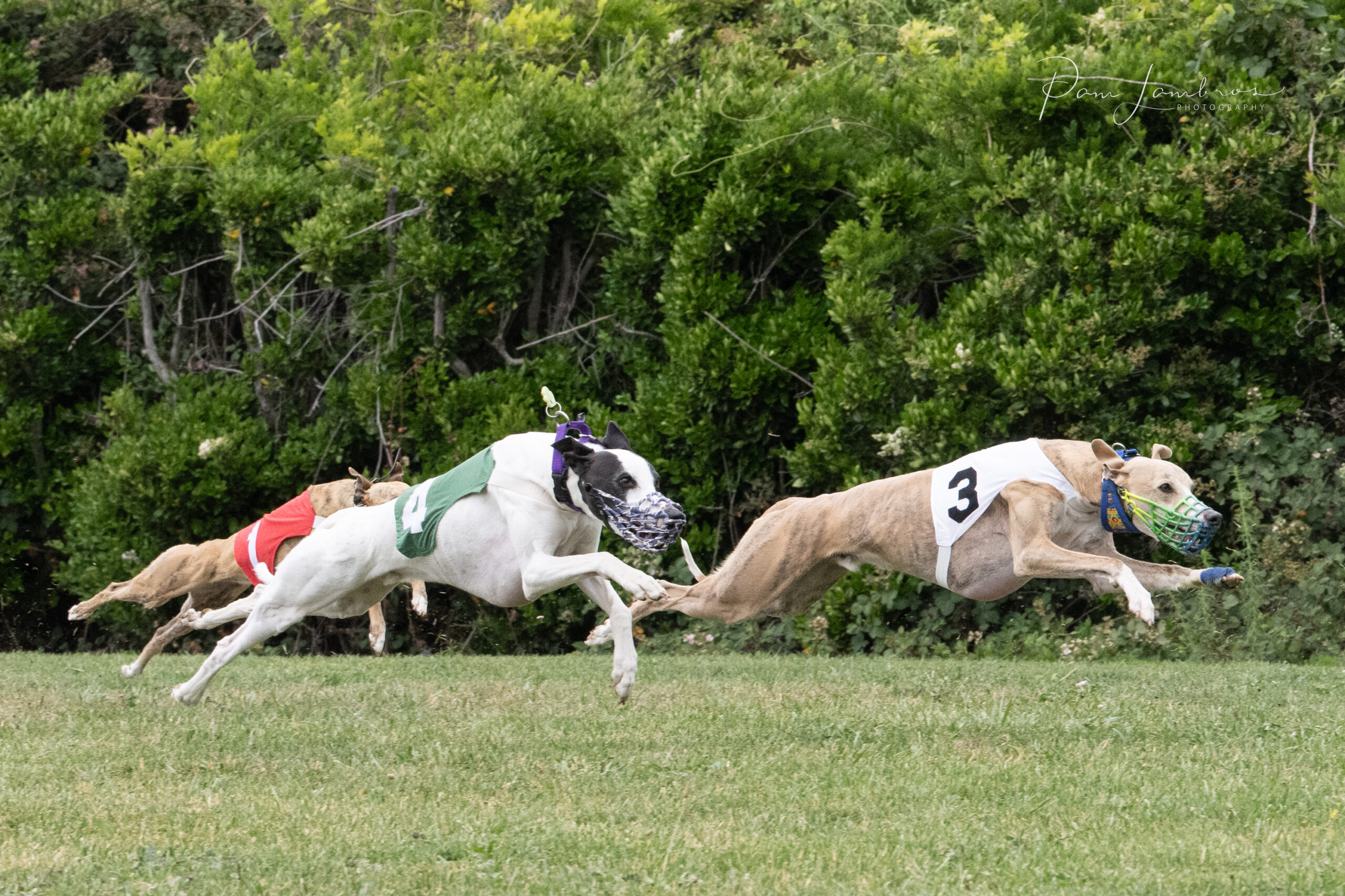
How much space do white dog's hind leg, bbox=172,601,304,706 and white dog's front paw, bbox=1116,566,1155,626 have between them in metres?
3.55

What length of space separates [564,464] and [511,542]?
49cm

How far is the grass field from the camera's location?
372 cm

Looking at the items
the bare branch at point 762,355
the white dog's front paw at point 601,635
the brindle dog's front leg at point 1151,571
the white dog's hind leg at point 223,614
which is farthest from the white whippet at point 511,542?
the bare branch at point 762,355

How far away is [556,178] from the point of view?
11938mm

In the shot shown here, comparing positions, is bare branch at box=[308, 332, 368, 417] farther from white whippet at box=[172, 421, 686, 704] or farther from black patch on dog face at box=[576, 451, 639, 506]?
black patch on dog face at box=[576, 451, 639, 506]

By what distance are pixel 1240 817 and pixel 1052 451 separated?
263 cm

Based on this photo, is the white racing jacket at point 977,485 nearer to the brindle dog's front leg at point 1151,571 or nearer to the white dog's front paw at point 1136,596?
the brindle dog's front leg at point 1151,571

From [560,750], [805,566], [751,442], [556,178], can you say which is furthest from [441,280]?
[560,750]

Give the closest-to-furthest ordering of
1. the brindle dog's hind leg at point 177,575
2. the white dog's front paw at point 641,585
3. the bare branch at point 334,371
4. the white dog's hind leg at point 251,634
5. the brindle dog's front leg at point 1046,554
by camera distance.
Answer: the white dog's front paw at point 641,585 < the brindle dog's front leg at point 1046,554 < the white dog's hind leg at point 251,634 < the brindle dog's hind leg at point 177,575 < the bare branch at point 334,371

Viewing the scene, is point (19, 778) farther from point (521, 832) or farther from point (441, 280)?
point (441, 280)

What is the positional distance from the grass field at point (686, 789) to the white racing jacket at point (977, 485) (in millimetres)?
813

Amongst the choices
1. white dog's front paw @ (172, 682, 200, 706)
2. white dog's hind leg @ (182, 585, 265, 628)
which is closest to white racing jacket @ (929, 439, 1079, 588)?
white dog's hind leg @ (182, 585, 265, 628)

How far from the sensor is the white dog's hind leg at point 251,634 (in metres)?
6.40

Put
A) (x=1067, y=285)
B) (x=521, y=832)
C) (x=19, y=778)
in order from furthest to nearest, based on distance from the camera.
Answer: (x=1067, y=285)
(x=19, y=778)
(x=521, y=832)
